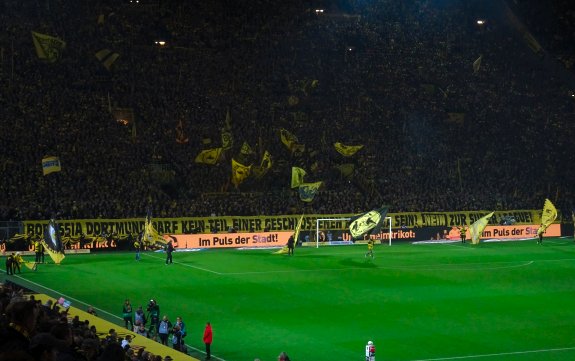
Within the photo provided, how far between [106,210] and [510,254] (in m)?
27.0

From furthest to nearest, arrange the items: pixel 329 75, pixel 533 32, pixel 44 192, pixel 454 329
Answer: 1. pixel 533 32
2. pixel 329 75
3. pixel 44 192
4. pixel 454 329

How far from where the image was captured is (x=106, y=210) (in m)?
57.2

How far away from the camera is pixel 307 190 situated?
65375 mm

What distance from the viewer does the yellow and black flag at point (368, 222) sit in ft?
190

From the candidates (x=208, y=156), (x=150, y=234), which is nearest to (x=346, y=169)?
(x=208, y=156)

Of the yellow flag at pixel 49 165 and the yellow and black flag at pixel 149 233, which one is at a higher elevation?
the yellow flag at pixel 49 165

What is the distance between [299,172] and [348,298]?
1036 inches

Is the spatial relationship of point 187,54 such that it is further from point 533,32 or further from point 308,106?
point 533,32

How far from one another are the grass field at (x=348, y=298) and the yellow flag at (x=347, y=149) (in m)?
A: 11.9

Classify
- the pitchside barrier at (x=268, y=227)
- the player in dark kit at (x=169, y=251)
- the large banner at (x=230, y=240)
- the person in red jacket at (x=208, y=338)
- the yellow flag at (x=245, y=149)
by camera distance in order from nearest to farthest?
the person in red jacket at (x=208, y=338) < the player in dark kit at (x=169, y=251) < the pitchside barrier at (x=268, y=227) < the large banner at (x=230, y=240) < the yellow flag at (x=245, y=149)

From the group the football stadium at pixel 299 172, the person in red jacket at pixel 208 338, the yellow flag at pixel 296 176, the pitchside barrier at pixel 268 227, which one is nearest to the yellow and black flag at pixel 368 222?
the football stadium at pixel 299 172

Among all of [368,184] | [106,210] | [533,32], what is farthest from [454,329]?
[533,32]

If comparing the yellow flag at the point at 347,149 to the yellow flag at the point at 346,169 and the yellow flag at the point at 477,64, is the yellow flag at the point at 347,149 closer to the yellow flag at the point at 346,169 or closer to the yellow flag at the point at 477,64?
the yellow flag at the point at 346,169

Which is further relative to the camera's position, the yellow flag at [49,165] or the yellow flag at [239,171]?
the yellow flag at [239,171]
